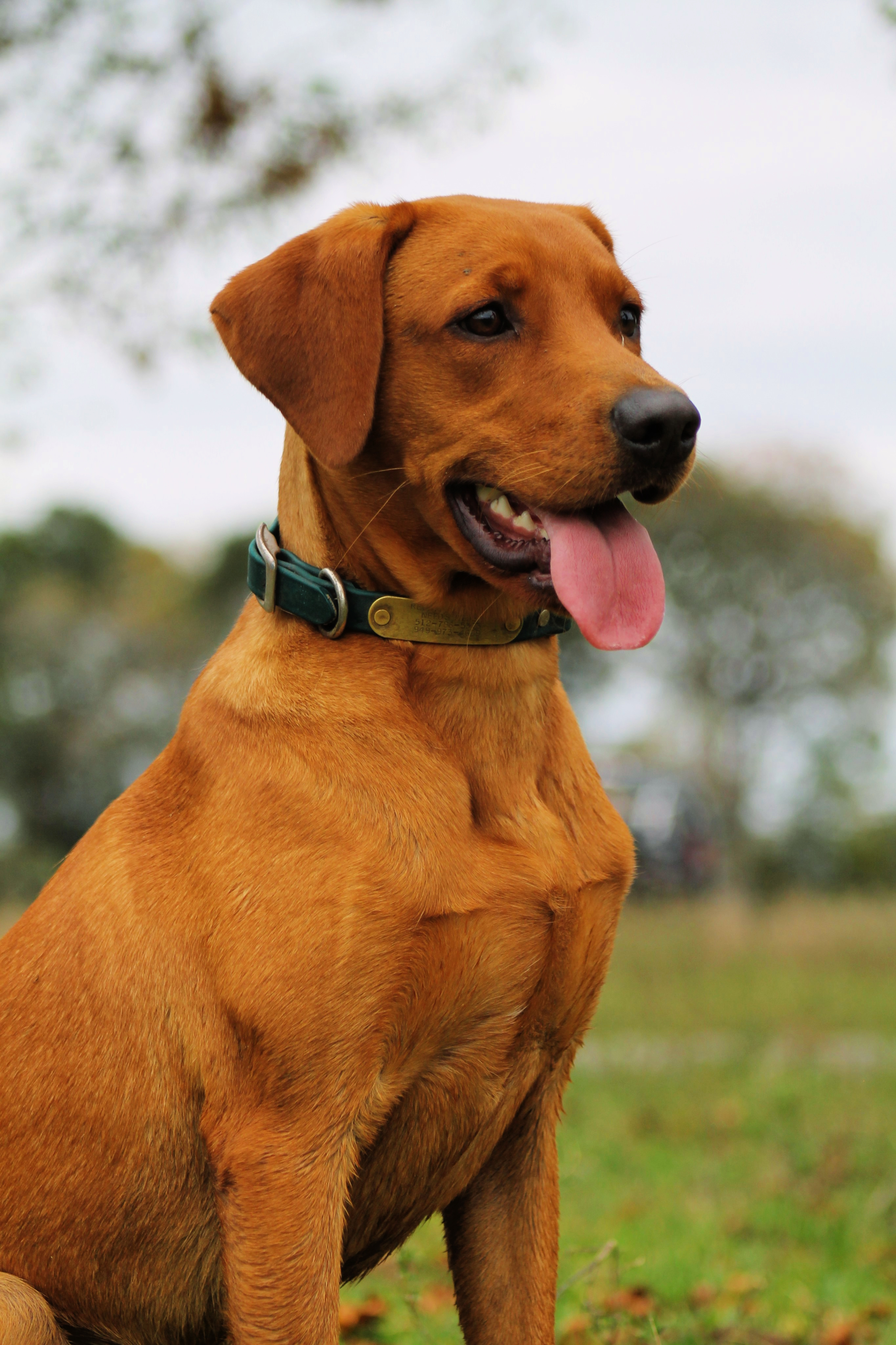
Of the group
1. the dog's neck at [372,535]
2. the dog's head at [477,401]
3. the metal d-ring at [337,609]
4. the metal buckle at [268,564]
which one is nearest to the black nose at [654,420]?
the dog's head at [477,401]

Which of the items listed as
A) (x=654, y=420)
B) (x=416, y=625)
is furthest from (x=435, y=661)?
(x=654, y=420)

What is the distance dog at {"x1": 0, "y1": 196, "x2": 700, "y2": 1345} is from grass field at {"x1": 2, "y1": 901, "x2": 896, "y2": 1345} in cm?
68

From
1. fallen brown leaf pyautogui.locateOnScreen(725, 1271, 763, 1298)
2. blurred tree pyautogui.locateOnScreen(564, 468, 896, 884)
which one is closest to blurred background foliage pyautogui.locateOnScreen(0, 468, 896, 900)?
blurred tree pyautogui.locateOnScreen(564, 468, 896, 884)

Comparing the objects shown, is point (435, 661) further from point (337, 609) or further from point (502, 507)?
point (502, 507)

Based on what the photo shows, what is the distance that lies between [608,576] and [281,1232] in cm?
137

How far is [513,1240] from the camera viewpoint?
295 centimetres

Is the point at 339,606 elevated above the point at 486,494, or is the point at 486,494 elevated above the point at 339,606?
the point at 486,494

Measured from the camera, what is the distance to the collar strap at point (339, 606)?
9.10ft

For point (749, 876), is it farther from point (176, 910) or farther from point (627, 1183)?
point (176, 910)

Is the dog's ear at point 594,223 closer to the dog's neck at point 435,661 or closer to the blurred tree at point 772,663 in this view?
the dog's neck at point 435,661

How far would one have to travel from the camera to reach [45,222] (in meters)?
9.62

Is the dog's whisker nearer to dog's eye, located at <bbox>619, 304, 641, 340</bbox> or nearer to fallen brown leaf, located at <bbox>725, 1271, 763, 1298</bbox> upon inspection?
dog's eye, located at <bbox>619, 304, 641, 340</bbox>

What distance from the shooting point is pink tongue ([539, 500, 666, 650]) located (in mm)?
2664

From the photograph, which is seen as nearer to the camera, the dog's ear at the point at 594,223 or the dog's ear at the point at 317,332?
the dog's ear at the point at 317,332
